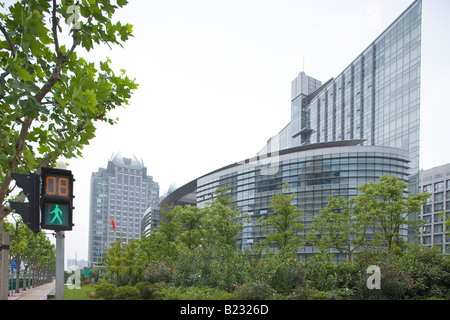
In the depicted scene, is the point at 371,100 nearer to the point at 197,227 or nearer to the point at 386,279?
the point at 197,227

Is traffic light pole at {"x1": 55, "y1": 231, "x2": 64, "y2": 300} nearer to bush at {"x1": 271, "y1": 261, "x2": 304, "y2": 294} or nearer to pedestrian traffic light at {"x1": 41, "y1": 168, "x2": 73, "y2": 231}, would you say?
pedestrian traffic light at {"x1": 41, "y1": 168, "x2": 73, "y2": 231}

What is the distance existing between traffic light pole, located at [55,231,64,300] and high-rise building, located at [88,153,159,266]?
135 meters

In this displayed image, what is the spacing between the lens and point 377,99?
77.8m

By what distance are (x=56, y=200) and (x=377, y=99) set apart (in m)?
82.8

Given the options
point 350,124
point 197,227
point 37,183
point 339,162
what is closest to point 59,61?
point 37,183

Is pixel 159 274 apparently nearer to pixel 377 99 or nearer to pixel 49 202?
pixel 49 202

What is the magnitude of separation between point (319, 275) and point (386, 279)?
9.12ft

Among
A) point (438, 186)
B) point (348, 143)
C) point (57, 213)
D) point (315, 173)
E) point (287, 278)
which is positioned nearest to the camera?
point (57, 213)

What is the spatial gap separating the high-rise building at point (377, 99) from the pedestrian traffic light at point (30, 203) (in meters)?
68.9

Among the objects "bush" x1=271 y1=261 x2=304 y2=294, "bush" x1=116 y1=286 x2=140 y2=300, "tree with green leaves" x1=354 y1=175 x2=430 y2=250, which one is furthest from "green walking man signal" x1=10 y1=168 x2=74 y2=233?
"tree with green leaves" x1=354 y1=175 x2=430 y2=250

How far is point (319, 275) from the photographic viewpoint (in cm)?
1517

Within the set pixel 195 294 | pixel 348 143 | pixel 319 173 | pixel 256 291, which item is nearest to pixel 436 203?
pixel 348 143

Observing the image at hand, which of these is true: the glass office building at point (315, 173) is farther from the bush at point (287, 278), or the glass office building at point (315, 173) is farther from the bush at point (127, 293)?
the bush at point (287, 278)

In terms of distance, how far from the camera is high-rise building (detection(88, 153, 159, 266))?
136 metres
